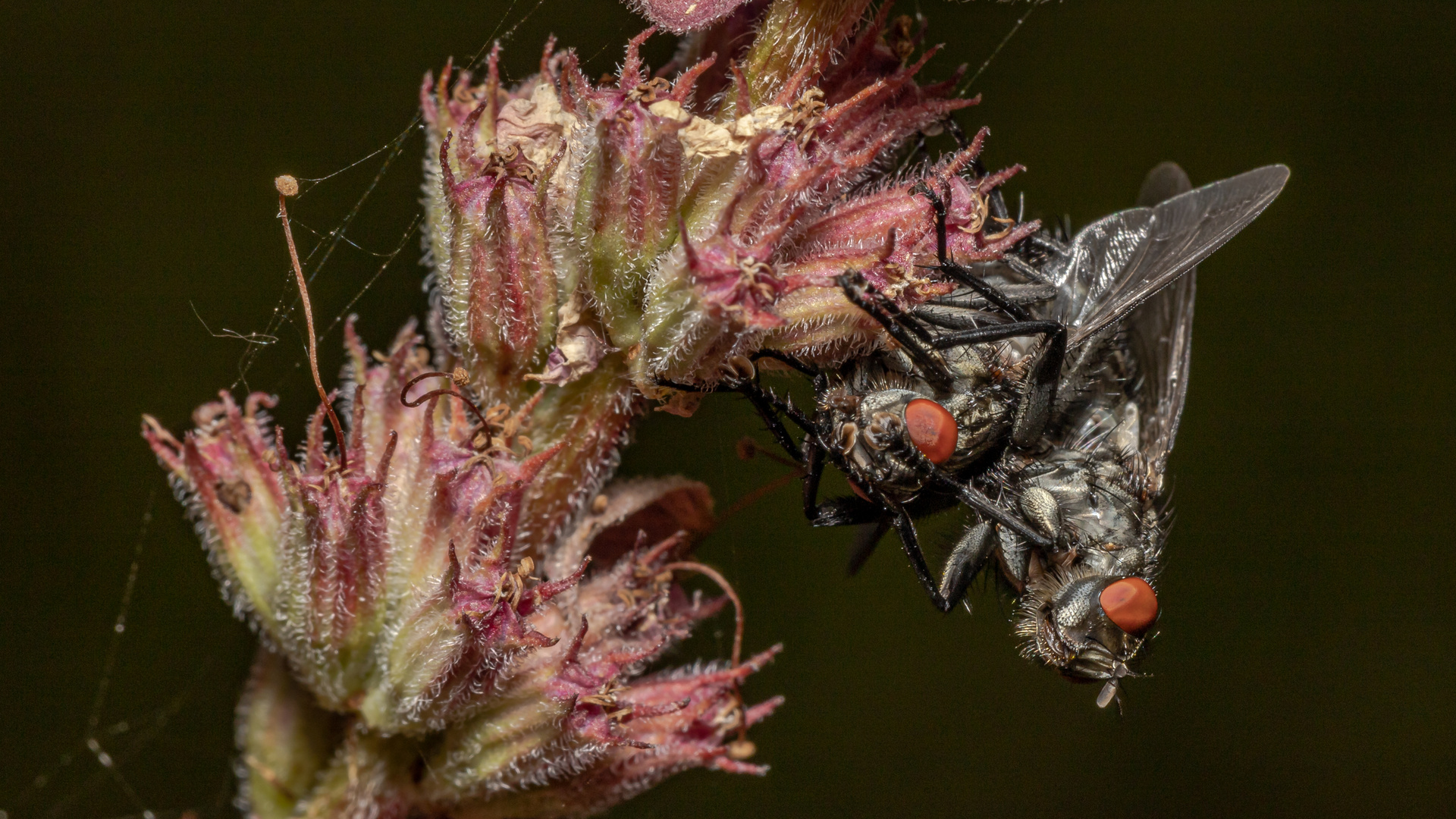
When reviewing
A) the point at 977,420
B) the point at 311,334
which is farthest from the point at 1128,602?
the point at 311,334

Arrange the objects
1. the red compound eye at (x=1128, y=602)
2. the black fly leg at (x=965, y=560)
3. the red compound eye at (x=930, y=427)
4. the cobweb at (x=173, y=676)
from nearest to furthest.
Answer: the red compound eye at (x=930, y=427) < the red compound eye at (x=1128, y=602) < the black fly leg at (x=965, y=560) < the cobweb at (x=173, y=676)

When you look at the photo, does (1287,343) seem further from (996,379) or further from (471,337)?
(471,337)

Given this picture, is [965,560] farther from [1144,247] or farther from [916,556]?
[1144,247]

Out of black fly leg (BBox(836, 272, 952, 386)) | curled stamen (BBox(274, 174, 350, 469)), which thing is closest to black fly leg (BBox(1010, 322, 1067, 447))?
black fly leg (BBox(836, 272, 952, 386))

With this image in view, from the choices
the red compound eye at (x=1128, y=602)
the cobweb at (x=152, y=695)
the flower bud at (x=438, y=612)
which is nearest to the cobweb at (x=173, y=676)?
the cobweb at (x=152, y=695)

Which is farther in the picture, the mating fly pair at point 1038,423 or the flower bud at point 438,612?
the mating fly pair at point 1038,423

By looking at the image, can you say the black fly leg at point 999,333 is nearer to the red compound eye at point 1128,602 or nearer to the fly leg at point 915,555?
the fly leg at point 915,555

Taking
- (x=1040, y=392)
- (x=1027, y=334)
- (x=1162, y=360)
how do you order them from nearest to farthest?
(x=1027, y=334)
(x=1040, y=392)
(x=1162, y=360)
